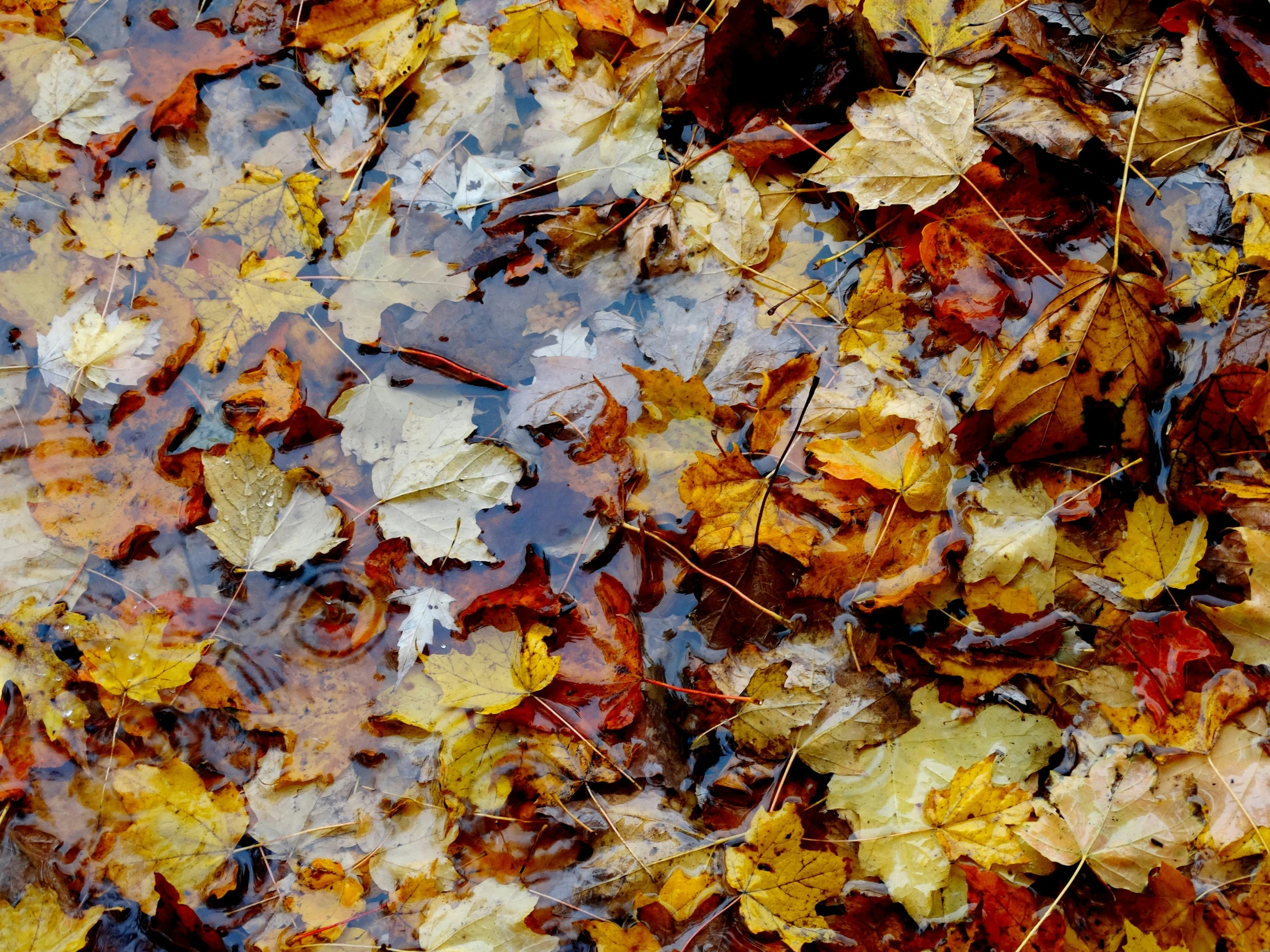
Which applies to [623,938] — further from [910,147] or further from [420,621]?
[910,147]

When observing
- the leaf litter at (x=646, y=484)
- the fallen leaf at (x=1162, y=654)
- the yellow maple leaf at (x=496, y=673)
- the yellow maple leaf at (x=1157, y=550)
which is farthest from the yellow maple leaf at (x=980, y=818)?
the yellow maple leaf at (x=496, y=673)

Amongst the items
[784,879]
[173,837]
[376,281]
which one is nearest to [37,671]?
[173,837]

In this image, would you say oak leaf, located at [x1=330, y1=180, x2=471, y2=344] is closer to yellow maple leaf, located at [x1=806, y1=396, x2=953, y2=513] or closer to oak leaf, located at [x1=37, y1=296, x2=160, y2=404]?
oak leaf, located at [x1=37, y1=296, x2=160, y2=404]

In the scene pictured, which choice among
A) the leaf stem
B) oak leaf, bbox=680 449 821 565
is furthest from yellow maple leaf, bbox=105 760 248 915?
the leaf stem

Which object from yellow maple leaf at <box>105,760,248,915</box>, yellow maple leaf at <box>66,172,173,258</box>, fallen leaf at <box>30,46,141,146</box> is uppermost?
fallen leaf at <box>30,46,141,146</box>

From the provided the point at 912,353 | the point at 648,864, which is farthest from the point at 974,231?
the point at 648,864
